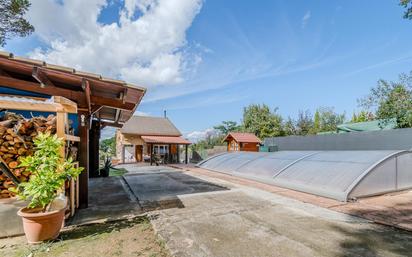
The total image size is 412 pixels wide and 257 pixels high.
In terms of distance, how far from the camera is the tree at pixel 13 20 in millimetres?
8234

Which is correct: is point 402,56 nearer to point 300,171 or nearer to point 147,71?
point 300,171

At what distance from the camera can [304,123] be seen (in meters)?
27.8

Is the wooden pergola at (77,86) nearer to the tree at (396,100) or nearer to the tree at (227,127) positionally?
the tree at (396,100)

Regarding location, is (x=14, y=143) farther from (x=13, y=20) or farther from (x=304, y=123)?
(x=304, y=123)

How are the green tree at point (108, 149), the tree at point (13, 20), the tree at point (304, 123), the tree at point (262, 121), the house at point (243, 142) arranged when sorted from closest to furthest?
the tree at point (13, 20) → the house at point (243, 142) → the green tree at point (108, 149) → the tree at point (304, 123) → the tree at point (262, 121)

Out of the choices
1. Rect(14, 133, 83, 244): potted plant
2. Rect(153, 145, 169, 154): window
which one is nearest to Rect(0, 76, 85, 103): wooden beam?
Rect(14, 133, 83, 244): potted plant

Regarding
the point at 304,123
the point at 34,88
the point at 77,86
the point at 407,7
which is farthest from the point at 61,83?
the point at 304,123

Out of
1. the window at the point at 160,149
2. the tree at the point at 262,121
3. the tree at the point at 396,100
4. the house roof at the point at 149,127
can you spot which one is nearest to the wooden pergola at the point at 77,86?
the tree at the point at 396,100

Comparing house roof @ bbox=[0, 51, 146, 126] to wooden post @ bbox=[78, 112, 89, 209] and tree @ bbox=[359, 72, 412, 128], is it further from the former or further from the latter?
tree @ bbox=[359, 72, 412, 128]

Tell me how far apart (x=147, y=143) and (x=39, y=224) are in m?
18.7

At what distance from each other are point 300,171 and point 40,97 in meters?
8.10

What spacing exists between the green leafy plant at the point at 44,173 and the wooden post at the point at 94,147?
7688 mm

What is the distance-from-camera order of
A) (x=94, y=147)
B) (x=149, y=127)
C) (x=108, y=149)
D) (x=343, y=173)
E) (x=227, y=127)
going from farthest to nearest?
1. (x=227, y=127)
2. (x=108, y=149)
3. (x=149, y=127)
4. (x=94, y=147)
5. (x=343, y=173)

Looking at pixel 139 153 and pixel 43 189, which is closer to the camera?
pixel 43 189
